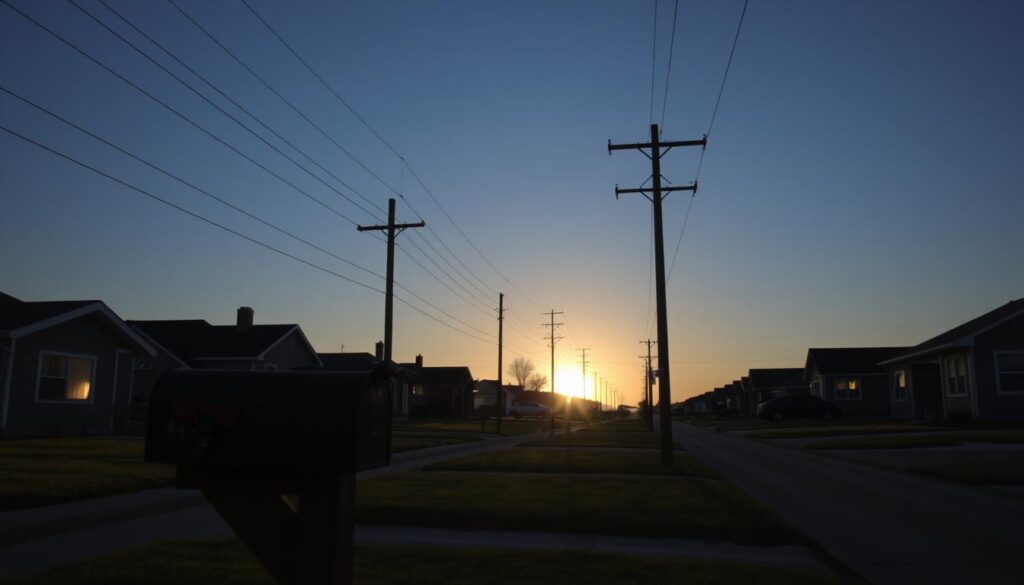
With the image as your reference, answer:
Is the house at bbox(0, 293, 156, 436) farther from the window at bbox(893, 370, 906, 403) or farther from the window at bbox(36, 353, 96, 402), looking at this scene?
the window at bbox(893, 370, 906, 403)

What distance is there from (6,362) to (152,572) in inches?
736

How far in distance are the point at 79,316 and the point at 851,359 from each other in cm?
5218

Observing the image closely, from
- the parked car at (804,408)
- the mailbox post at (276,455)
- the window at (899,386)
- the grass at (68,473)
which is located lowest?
the grass at (68,473)

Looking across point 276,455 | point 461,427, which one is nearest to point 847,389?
point 461,427

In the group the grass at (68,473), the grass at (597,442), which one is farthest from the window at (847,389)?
the grass at (68,473)

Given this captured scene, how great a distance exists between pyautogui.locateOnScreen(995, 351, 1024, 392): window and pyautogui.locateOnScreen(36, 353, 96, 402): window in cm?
3533

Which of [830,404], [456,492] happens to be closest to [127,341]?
[456,492]

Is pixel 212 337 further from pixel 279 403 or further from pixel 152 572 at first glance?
pixel 279 403

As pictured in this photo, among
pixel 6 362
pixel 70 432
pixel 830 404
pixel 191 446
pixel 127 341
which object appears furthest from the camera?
pixel 830 404

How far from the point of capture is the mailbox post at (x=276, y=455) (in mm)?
3457

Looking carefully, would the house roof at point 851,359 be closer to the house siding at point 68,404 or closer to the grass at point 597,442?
the grass at point 597,442

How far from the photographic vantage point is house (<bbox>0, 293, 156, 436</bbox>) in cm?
2191

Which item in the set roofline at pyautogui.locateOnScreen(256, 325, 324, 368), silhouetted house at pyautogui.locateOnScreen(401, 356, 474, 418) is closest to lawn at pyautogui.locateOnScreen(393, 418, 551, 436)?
roofline at pyautogui.locateOnScreen(256, 325, 324, 368)

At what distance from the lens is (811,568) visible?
7.34m
